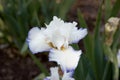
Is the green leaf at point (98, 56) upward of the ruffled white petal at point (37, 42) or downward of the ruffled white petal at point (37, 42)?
upward

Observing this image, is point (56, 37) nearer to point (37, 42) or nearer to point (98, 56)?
point (37, 42)

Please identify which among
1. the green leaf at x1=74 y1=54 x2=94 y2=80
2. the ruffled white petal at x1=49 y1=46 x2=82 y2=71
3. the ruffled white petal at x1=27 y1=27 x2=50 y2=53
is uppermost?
the green leaf at x1=74 y1=54 x2=94 y2=80

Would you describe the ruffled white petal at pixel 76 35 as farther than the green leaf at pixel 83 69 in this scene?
No

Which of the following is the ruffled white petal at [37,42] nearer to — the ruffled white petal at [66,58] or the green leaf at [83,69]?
the ruffled white petal at [66,58]

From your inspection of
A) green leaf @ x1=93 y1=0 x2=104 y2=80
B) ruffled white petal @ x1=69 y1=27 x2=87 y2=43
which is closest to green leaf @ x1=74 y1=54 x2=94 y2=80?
green leaf @ x1=93 y1=0 x2=104 y2=80

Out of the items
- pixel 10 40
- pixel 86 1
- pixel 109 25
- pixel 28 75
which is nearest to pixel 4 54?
pixel 10 40

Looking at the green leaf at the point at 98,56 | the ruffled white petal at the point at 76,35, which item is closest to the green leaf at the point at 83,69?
the green leaf at the point at 98,56

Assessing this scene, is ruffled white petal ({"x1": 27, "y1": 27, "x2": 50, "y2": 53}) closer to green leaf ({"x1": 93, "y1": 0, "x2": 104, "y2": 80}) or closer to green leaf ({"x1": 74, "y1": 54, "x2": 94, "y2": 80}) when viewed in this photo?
green leaf ({"x1": 74, "y1": 54, "x2": 94, "y2": 80})
